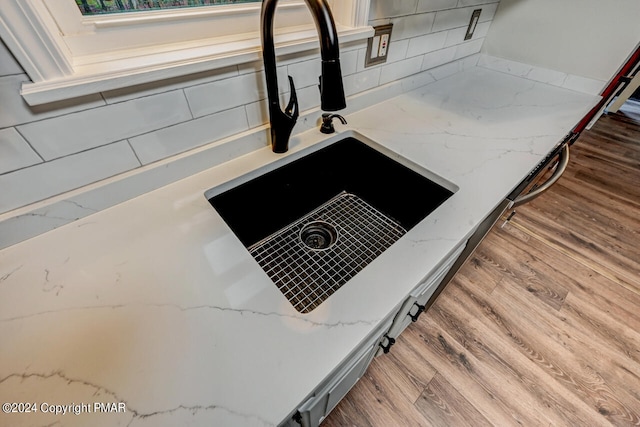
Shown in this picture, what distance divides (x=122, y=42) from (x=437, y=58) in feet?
4.18

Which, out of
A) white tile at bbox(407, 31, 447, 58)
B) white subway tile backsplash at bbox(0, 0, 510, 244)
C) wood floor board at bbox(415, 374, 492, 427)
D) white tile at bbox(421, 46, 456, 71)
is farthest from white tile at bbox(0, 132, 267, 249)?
wood floor board at bbox(415, 374, 492, 427)

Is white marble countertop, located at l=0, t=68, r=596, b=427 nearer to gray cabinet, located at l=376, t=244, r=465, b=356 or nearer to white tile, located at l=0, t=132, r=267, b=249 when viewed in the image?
white tile, located at l=0, t=132, r=267, b=249

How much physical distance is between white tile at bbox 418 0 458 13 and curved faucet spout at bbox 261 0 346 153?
0.71 m

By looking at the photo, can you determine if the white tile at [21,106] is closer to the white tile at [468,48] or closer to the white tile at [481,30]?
the white tile at [468,48]

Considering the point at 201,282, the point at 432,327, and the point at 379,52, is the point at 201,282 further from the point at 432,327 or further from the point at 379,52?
the point at 432,327

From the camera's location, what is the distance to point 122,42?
1.83ft

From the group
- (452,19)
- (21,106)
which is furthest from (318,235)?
(452,19)

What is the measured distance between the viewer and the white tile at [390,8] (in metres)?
0.83

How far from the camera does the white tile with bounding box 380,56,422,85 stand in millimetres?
1050

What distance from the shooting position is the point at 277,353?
1.29ft

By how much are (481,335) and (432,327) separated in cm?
23

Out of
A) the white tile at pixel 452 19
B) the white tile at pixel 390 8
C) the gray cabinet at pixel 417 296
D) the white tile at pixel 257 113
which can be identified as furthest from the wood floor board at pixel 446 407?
the white tile at pixel 452 19

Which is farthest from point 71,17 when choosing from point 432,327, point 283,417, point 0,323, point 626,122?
point 626,122

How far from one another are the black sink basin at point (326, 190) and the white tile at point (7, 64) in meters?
0.39
